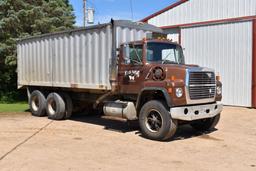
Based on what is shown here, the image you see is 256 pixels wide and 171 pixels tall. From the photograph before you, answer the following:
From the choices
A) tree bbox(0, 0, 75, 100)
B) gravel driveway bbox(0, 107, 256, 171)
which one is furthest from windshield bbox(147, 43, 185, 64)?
tree bbox(0, 0, 75, 100)

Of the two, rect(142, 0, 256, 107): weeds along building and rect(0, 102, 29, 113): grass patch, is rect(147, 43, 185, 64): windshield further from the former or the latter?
rect(0, 102, 29, 113): grass patch

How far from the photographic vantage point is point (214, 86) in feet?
34.4

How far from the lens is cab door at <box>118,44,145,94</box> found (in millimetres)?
10505

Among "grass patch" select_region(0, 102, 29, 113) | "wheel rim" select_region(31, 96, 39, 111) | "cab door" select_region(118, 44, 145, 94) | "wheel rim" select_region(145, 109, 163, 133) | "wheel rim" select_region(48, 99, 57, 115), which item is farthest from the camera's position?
"grass patch" select_region(0, 102, 29, 113)

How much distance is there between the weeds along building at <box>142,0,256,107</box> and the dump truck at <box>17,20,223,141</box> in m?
5.33

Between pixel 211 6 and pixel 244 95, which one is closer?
pixel 244 95

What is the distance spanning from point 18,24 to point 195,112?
16358 mm

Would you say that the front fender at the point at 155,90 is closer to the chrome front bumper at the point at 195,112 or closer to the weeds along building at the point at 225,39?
the chrome front bumper at the point at 195,112

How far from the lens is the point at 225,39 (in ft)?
55.9

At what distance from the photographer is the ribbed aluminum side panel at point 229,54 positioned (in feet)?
53.2

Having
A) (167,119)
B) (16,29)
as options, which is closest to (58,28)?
(16,29)

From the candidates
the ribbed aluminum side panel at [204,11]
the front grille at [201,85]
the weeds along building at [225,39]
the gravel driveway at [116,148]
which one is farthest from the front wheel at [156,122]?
the ribbed aluminum side panel at [204,11]

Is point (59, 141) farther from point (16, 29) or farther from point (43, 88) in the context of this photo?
point (16, 29)

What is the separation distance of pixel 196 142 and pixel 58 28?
16460mm
